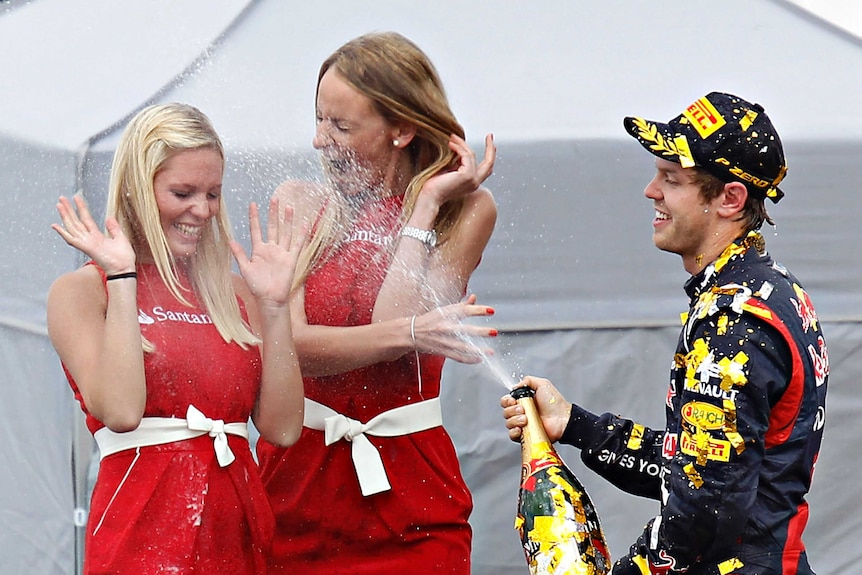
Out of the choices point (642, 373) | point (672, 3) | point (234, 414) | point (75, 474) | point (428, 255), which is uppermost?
point (672, 3)

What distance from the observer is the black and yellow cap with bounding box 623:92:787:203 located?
7.58 ft

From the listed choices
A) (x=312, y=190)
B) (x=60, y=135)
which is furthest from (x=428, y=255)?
(x=60, y=135)

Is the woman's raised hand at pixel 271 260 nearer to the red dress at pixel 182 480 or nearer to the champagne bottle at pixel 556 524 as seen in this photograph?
the red dress at pixel 182 480

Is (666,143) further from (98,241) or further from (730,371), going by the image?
(98,241)

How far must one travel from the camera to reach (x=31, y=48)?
4.00 m

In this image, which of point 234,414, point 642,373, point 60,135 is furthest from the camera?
point 642,373

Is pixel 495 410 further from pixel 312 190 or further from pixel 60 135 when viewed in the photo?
pixel 60 135

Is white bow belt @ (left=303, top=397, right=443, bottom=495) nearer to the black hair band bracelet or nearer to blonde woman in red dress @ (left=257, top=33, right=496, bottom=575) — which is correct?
blonde woman in red dress @ (left=257, top=33, right=496, bottom=575)

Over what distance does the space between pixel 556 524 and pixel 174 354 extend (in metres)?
0.89

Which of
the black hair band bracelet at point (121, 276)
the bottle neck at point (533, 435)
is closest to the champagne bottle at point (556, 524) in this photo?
the bottle neck at point (533, 435)

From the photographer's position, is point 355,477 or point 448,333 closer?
point 448,333

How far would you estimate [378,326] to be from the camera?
9.30 feet

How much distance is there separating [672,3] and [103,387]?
275 centimetres

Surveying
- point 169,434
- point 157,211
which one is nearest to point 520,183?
point 157,211
